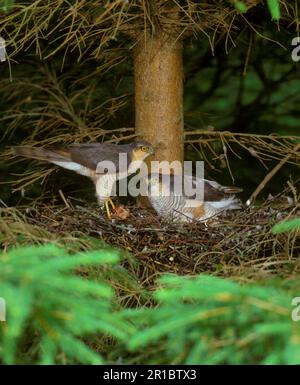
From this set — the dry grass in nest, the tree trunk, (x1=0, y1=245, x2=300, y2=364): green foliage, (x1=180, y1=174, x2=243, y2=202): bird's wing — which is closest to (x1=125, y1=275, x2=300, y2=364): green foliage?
(x1=0, y1=245, x2=300, y2=364): green foliage

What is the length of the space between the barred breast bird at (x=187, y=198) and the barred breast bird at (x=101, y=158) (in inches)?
8.6

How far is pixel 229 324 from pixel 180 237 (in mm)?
2611

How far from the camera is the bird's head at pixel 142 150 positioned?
6.12 metres

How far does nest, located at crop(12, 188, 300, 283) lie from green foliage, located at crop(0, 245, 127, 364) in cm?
212

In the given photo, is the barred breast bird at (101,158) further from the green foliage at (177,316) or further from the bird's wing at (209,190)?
the green foliage at (177,316)

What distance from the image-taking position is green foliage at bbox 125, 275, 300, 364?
111 inches

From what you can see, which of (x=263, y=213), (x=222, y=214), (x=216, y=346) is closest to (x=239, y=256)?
(x=263, y=213)

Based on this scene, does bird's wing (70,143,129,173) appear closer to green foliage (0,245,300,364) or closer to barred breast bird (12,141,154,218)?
barred breast bird (12,141,154,218)

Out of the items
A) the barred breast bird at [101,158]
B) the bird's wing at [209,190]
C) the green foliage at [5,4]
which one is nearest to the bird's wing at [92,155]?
the barred breast bird at [101,158]

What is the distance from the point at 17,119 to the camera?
6879 mm

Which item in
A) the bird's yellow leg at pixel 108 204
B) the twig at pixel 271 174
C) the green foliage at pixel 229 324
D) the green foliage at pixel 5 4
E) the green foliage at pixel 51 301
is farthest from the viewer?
the twig at pixel 271 174

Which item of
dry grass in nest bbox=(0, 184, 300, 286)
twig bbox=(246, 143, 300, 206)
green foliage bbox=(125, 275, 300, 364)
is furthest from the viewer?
twig bbox=(246, 143, 300, 206)

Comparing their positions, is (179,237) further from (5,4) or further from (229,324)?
(229,324)

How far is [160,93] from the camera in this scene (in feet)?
20.0
